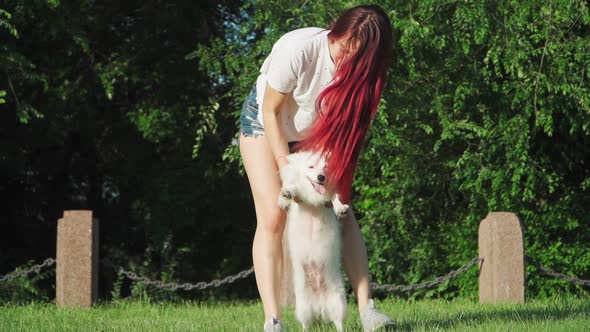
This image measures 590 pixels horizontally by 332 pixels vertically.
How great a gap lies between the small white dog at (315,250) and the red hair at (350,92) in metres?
0.08

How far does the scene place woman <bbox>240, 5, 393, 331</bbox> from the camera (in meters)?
4.58

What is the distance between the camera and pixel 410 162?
987 cm

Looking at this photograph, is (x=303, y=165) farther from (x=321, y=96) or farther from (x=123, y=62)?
(x=123, y=62)

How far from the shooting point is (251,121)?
4.84 metres

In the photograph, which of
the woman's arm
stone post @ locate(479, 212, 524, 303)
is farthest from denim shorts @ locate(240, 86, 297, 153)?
stone post @ locate(479, 212, 524, 303)

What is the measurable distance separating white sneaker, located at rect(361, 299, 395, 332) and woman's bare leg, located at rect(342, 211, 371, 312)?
8cm

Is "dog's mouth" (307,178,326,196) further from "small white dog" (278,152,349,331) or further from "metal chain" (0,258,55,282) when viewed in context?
"metal chain" (0,258,55,282)

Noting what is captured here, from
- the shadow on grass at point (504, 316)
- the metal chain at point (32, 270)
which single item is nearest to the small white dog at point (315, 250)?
the shadow on grass at point (504, 316)

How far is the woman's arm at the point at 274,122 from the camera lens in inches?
180

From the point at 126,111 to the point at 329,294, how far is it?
8137mm

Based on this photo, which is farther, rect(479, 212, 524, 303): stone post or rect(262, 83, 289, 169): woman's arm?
rect(479, 212, 524, 303): stone post

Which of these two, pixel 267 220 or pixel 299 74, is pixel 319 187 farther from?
pixel 299 74

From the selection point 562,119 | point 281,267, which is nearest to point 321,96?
point 281,267

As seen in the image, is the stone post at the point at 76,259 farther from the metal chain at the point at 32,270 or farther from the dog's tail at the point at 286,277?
the dog's tail at the point at 286,277
